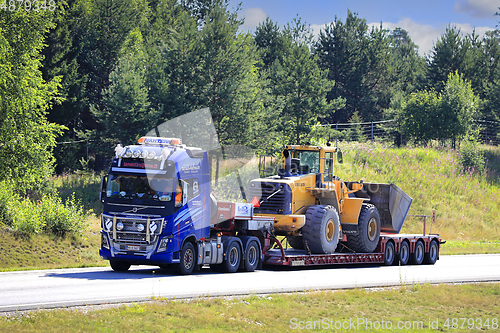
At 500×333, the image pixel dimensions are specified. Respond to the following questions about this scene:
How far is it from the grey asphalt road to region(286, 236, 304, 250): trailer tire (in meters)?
2.30

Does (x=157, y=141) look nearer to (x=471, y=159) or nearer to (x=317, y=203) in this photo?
(x=317, y=203)

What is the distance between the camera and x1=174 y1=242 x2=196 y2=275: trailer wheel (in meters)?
16.3

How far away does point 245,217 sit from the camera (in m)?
18.5

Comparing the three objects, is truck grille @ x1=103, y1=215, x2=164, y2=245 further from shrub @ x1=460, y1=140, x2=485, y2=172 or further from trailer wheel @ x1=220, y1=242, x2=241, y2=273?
shrub @ x1=460, y1=140, x2=485, y2=172

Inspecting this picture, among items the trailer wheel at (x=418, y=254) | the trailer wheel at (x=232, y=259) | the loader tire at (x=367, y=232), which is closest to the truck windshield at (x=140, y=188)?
the trailer wheel at (x=232, y=259)

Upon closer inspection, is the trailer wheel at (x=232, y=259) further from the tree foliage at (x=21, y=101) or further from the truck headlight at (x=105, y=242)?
the tree foliage at (x=21, y=101)

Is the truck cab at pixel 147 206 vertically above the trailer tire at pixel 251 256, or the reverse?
the truck cab at pixel 147 206

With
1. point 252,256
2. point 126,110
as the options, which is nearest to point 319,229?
point 252,256

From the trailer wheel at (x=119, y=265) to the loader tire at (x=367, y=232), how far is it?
870cm

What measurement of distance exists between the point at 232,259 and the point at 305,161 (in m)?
5.08

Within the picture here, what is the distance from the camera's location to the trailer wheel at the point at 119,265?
17328 millimetres

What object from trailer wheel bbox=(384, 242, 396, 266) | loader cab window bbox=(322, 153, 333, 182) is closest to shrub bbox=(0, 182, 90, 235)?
loader cab window bbox=(322, 153, 333, 182)

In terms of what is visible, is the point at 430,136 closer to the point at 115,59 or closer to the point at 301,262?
the point at 115,59

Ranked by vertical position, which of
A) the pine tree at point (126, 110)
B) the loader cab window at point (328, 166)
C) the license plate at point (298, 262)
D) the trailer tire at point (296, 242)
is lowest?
the license plate at point (298, 262)
